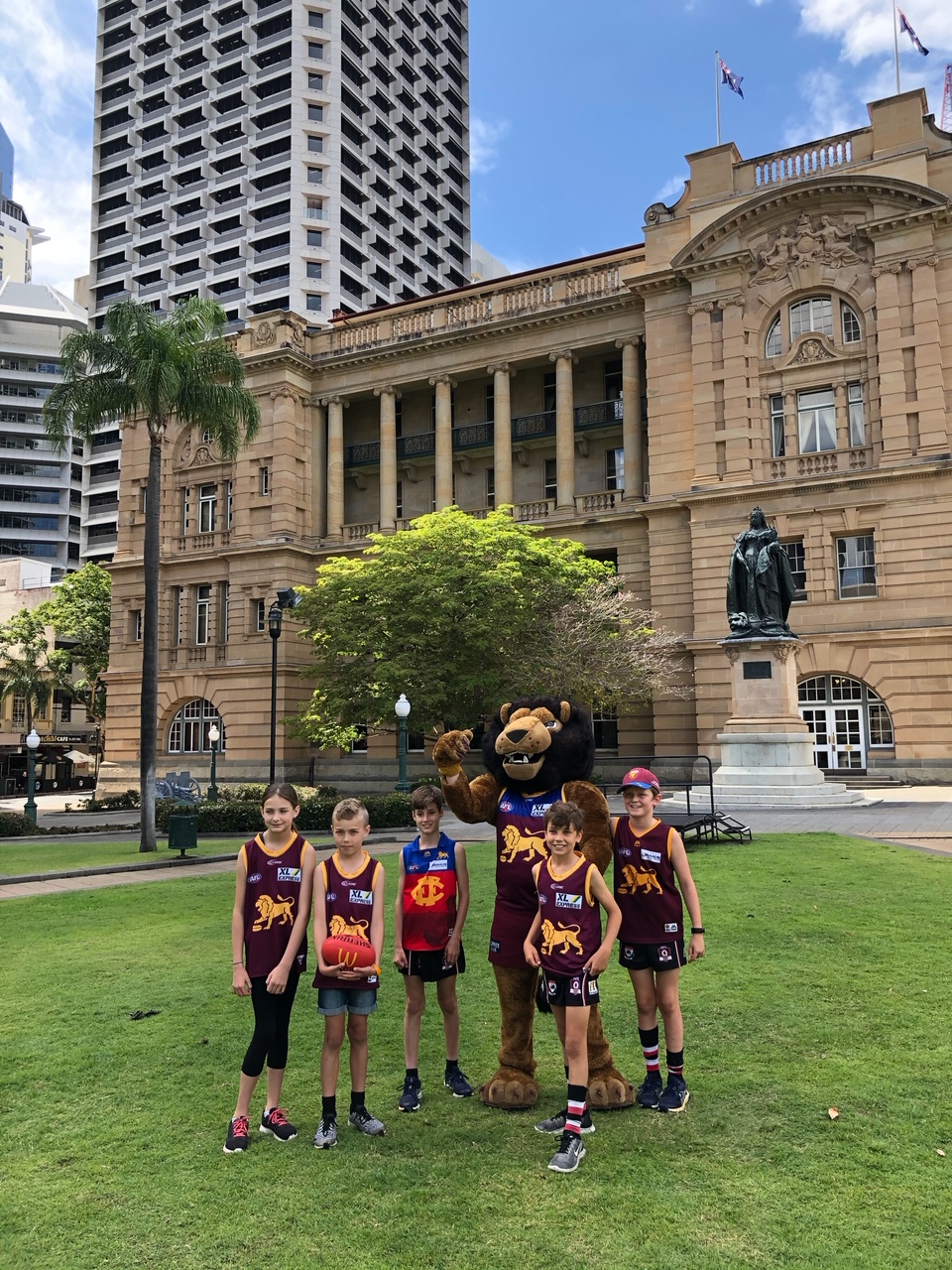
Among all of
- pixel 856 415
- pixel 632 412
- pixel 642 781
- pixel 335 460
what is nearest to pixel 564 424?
pixel 632 412

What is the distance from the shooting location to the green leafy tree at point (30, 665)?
184 ft

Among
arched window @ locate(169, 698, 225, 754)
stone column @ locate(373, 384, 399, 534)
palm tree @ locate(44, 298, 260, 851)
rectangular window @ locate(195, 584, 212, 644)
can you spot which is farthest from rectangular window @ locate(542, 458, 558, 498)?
palm tree @ locate(44, 298, 260, 851)

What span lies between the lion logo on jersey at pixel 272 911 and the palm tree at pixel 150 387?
1739cm

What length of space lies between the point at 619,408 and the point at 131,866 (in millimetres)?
30362

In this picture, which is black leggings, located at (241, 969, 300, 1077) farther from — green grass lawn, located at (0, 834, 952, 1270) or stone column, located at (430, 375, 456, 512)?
stone column, located at (430, 375, 456, 512)

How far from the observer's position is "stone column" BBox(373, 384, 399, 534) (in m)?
44.4

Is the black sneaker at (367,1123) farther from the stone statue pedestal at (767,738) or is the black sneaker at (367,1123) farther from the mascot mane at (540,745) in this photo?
→ the stone statue pedestal at (767,738)

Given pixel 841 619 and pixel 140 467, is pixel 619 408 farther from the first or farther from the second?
pixel 140 467

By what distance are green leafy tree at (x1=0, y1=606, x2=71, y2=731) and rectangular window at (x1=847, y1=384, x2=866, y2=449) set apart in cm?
4247

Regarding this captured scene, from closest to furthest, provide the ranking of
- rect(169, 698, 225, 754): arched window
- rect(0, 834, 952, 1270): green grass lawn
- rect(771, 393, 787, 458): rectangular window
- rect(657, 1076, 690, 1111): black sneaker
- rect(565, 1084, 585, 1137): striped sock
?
rect(0, 834, 952, 1270): green grass lawn, rect(565, 1084, 585, 1137): striped sock, rect(657, 1076, 690, 1111): black sneaker, rect(771, 393, 787, 458): rectangular window, rect(169, 698, 225, 754): arched window

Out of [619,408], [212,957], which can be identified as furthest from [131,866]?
[619,408]

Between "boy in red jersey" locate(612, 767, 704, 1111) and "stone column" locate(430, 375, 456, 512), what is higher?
"stone column" locate(430, 375, 456, 512)

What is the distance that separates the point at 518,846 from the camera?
565cm

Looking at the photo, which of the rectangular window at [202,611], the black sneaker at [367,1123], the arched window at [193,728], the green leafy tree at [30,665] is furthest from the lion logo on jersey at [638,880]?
the green leafy tree at [30,665]
